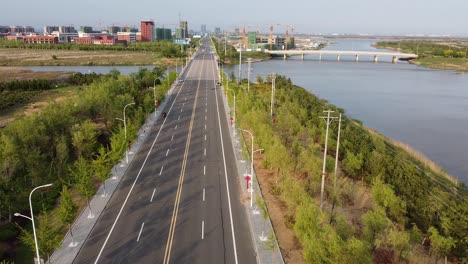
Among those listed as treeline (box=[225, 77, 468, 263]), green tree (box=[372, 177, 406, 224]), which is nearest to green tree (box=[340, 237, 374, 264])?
treeline (box=[225, 77, 468, 263])

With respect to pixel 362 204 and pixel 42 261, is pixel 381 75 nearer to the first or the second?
pixel 362 204

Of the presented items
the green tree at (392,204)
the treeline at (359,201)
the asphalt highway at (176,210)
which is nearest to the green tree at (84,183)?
the asphalt highway at (176,210)

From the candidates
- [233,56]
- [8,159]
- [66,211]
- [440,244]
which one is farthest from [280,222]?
[233,56]

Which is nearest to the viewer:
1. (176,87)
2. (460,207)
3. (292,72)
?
(460,207)

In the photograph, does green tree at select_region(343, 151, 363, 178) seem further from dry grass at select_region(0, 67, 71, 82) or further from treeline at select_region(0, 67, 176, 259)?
dry grass at select_region(0, 67, 71, 82)

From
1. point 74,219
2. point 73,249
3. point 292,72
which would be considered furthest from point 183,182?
point 292,72

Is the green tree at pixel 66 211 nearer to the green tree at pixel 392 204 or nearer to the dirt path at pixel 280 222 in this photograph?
the dirt path at pixel 280 222
